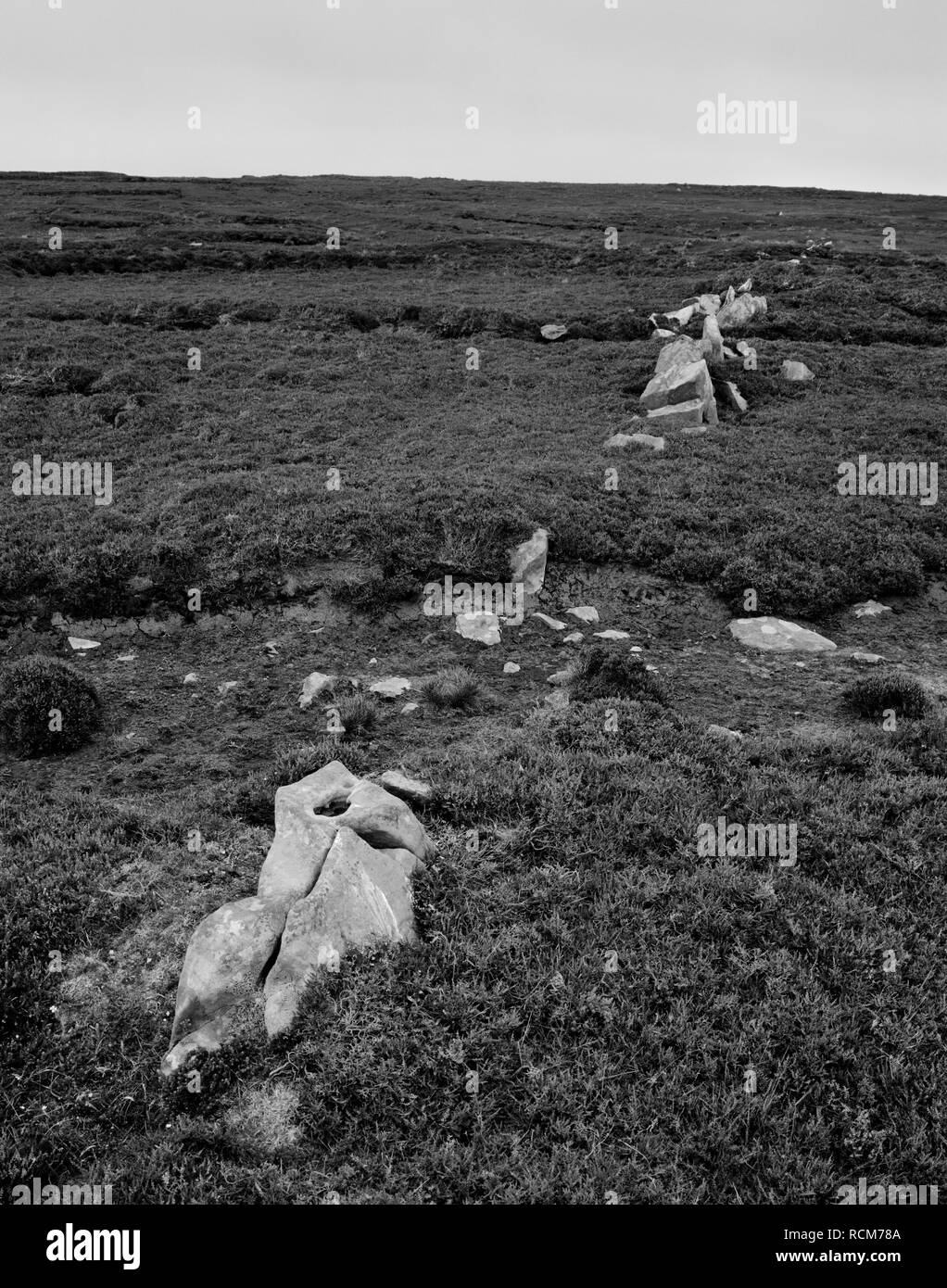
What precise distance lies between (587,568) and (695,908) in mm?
8109

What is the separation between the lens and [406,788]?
7.73m

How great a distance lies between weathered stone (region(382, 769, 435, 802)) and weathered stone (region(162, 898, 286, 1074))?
1895 mm

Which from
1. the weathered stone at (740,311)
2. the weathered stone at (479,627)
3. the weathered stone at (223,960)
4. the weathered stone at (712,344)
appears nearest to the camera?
the weathered stone at (223,960)

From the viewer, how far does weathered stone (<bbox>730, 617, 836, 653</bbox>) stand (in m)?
11.5

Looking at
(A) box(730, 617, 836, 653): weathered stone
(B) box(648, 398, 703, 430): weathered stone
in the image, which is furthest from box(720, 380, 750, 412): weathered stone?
(A) box(730, 617, 836, 653): weathered stone

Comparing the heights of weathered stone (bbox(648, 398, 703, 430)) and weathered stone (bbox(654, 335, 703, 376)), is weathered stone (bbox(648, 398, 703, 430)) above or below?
below

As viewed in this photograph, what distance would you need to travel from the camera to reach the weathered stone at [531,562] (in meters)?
13.1

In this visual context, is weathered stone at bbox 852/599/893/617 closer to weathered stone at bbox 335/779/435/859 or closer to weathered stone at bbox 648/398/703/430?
weathered stone at bbox 335/779/435/859

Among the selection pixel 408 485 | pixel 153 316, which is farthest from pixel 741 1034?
pixel 153 316

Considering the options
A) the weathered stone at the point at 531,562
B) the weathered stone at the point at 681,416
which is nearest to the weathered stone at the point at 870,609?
the weathered stone at the point at 531,562

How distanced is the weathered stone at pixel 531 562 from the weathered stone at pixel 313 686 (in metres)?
4.10

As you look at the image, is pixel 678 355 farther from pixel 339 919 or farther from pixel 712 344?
pixel 339 919

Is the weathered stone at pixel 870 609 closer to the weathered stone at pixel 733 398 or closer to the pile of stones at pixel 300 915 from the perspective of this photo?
the pile of stones at pixel 300 915

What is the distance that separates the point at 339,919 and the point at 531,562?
841 centimetres
